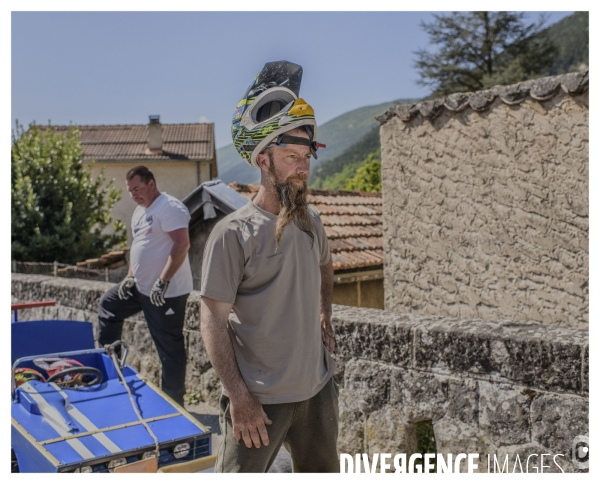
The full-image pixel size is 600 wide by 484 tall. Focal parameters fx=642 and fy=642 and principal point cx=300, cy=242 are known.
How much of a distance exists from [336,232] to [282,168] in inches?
239

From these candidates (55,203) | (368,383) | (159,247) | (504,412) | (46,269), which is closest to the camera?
(504,412)

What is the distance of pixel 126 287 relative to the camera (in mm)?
4738

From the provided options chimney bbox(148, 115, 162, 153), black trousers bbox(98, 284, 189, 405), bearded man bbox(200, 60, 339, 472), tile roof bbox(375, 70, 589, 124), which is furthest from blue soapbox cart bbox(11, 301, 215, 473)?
chimney bbox(148, 115, 162, 153)

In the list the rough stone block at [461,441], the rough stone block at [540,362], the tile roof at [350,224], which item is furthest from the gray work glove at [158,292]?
the tile roof at [350,224]

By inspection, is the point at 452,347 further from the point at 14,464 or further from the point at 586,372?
the point at 14,464

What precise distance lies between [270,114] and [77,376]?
8.13 ft

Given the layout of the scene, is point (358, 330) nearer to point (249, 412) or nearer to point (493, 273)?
point (249, 412)

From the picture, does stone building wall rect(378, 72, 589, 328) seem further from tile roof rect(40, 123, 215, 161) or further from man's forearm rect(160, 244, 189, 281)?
tile roof rect(40, 123, 215, 161)

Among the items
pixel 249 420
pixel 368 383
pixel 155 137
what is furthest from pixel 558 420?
pixel 155 137

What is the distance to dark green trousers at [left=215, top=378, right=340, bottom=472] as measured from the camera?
2.23m

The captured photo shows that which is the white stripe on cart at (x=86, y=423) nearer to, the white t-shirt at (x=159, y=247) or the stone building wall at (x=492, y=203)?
the white t-shirt at (x=159, y=247)

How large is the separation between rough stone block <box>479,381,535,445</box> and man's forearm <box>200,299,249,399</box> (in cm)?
137

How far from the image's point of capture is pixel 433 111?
585cm
